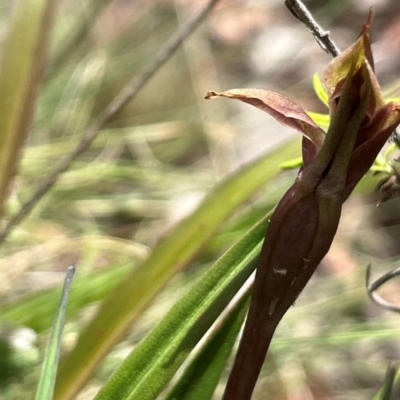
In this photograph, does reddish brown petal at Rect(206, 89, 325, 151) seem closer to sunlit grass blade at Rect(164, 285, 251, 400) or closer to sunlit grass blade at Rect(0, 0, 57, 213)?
sunlit grass blade at Rect(164, 285, 251, 400)

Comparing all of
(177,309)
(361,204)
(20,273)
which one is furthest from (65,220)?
(177,309)

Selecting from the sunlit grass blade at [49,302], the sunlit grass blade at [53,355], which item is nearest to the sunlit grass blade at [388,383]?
the sunlit grass blade at [53,355]

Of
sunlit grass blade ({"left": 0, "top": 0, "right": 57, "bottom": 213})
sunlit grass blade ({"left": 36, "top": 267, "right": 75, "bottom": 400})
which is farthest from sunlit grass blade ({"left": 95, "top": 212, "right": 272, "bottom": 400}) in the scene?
sunlit grass blade ({"left": 0, "top": 0, "right": 57, "bottom": 213})

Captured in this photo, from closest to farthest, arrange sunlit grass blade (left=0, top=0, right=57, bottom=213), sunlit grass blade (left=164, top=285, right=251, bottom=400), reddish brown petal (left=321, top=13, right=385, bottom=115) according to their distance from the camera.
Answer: reddish brown petal (left=321, top=13, right=385, bottom=115) → sunlit grass blade (left=164, top=285, right=251, bottom=400) → sunlit grass blade (left=0, top=0, right=57, bottom=213)

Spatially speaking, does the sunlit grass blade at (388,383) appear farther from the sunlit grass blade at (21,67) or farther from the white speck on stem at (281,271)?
the sunlit grass blade at (21,67)

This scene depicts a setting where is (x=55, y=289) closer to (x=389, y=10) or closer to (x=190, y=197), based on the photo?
(x=190, y=197)
